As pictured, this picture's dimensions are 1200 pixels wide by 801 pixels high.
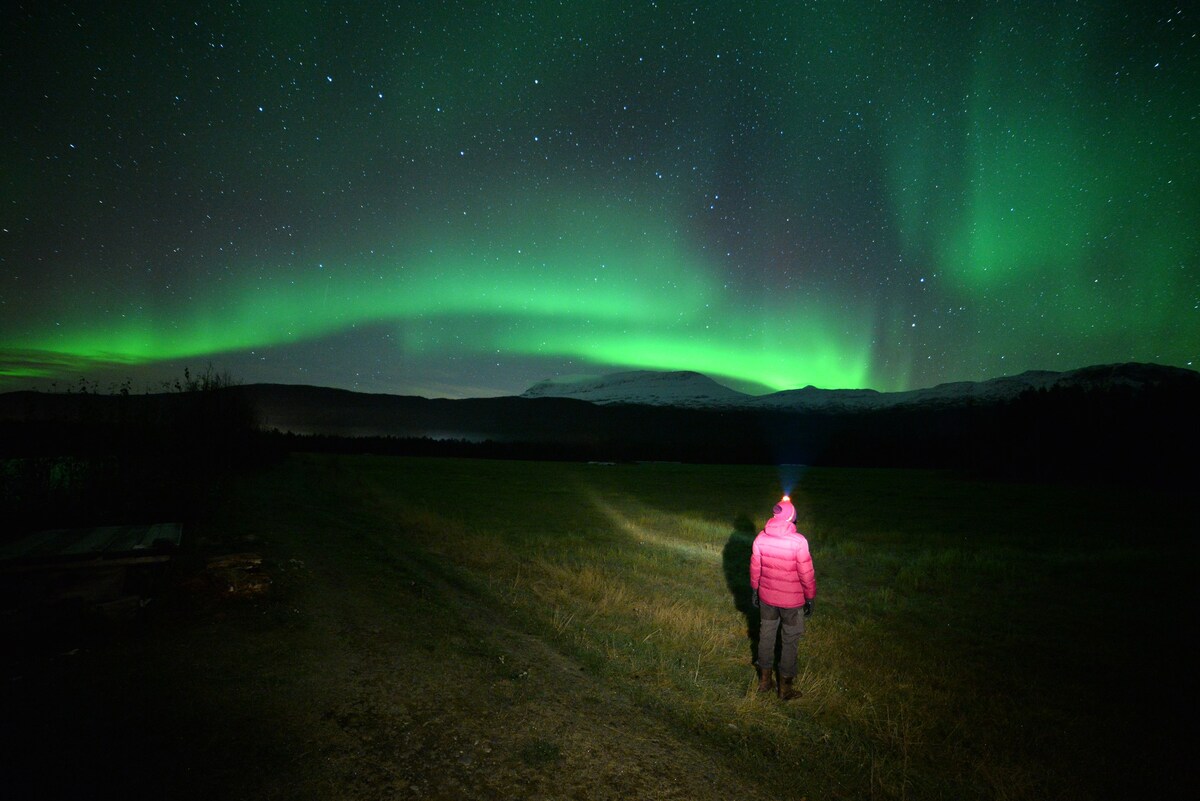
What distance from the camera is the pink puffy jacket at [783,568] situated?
253 inches

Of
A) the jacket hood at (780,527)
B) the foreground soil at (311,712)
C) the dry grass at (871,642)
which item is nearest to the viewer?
the foreground soil at (311,712)

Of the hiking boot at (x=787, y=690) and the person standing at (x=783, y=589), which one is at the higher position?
the person standing at (x=783, y=589)

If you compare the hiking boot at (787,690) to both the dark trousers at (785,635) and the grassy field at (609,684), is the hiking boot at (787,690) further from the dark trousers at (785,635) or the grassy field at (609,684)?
the grassy field at (609,684)

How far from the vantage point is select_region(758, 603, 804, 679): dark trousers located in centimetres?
660

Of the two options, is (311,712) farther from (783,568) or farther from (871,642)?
(871,642)

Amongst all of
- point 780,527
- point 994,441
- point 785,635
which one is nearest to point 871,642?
point 785,635

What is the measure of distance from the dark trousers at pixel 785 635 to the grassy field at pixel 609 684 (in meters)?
0.43

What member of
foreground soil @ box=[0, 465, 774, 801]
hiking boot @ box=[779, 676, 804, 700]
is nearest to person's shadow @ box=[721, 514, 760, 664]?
hiking boot @ box=[779, 676, 804, 700]

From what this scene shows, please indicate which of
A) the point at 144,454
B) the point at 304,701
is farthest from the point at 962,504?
the point at 144,454

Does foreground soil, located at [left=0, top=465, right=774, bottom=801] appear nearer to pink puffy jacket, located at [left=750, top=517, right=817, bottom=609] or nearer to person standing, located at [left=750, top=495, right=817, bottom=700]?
person standing, located at [left=750, top=495, right=817, bottom=700]

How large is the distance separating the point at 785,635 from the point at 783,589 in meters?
0.66

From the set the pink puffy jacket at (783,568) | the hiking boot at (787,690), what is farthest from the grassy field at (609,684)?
the pink puffy jacket at (783,568)

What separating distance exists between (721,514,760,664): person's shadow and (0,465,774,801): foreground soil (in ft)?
11.7

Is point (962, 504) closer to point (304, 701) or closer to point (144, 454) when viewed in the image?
point (304, 701)
